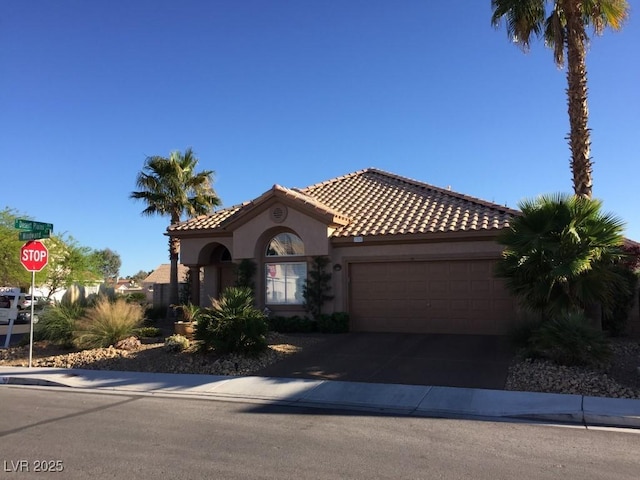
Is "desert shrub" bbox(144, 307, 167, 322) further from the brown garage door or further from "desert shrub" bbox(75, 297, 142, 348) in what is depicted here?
the brown garage door

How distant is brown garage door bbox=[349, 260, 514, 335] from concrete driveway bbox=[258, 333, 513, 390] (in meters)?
0.74

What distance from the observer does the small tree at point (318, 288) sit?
698 inches

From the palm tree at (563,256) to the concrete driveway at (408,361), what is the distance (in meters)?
1.70

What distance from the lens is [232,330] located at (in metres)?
13.1

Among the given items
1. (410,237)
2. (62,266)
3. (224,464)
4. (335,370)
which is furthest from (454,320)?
(62,266)

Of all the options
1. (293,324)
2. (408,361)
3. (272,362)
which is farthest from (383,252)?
(272,362)

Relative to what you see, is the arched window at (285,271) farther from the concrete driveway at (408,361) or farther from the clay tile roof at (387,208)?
the concrete driveway at (408,361)

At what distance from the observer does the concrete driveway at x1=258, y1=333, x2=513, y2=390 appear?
11.0 m

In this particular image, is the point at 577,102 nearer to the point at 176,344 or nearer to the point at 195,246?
the point at 176,344

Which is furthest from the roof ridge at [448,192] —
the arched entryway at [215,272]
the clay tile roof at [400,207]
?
the arched entryway at [215,272]

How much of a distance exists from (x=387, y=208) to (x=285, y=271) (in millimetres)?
4221

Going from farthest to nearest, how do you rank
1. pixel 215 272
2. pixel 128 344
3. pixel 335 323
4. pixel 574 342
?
1. pixel 215 272
2. pixel 335 323
3. pixel 128 344
4. pixel 574 342

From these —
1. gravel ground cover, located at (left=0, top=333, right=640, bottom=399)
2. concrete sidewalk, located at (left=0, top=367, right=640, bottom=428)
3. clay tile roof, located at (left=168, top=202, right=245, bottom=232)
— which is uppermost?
clay tile roof, located at (left=168, top=202, right=245, bottom=232)

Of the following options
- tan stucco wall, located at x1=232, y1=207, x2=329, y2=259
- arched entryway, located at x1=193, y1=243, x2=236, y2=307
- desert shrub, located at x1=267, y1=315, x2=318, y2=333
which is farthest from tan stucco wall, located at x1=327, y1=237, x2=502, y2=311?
arched entryway, located at x1=193, y1=243, x2=236, y2=307
